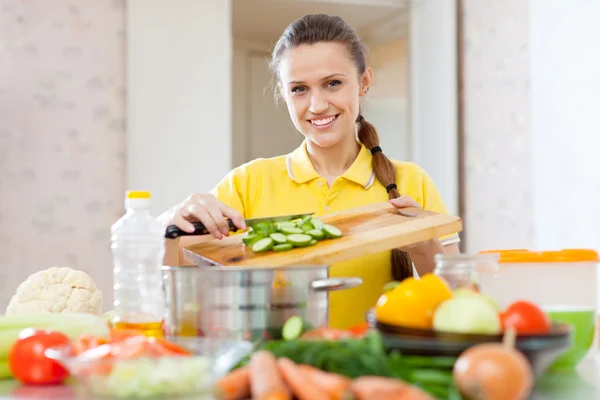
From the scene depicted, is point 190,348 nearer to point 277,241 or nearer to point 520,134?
point 277,241

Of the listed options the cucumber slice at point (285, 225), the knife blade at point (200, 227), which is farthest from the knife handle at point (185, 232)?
the cucumber slice at point (285, 225)

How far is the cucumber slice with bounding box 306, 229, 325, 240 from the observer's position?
56.3 inches

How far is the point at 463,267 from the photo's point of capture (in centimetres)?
114

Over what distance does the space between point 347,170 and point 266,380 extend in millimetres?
1391

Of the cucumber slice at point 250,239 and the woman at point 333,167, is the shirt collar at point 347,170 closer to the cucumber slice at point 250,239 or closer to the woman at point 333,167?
the woman at point 333,167

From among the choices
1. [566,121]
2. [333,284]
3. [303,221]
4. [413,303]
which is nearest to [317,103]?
[303,221]

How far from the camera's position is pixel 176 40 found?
3.76 metres

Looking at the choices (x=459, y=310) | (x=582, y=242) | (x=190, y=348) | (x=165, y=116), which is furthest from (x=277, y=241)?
(x=165, y=116)

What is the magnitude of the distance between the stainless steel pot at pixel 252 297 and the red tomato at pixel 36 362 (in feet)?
0.66

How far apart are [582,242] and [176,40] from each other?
7.35ft

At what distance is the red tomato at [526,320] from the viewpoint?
2.86 ft

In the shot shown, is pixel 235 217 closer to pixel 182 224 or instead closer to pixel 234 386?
pixel 182 224

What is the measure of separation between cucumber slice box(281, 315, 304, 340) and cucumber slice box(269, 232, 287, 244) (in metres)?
0.36

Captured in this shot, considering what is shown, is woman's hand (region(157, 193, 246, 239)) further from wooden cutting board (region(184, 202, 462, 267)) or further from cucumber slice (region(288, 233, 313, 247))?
cucumber slice (region(288, 233, 313, 247))
